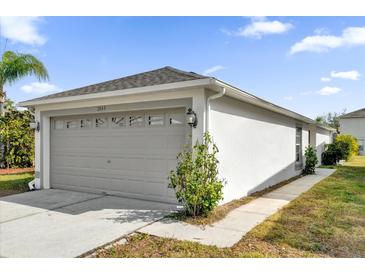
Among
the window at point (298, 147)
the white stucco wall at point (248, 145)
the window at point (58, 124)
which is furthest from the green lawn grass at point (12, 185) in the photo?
the window at point (298, 147)

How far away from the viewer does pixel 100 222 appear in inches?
203

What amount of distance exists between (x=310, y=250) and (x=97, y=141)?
603cm

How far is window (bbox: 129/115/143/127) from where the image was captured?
283 inches

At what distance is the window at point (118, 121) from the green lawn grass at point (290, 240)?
3.72 meters

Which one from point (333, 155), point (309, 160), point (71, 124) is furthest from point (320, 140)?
point (71, 124)

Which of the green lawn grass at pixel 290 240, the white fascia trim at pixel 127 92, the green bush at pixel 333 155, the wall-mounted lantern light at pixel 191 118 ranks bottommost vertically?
the green lawn grass at pixel 290 240

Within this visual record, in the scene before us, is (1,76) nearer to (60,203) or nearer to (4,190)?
(4,190)

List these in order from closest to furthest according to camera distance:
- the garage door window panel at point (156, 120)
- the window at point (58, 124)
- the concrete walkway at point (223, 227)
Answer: the concrete walkway at point (223, 227) < the garage door window panel at point (156, 120) < the window at point (58, 124)

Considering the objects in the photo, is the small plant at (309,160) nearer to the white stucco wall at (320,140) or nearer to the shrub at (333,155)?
the white stucco wall at (320,140)

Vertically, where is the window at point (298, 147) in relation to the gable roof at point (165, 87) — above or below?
below

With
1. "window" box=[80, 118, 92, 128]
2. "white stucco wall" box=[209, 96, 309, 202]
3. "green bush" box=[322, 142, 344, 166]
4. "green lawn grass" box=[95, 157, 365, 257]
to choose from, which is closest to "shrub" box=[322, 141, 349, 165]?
"green bush" box=[322, 142, 344, 166]

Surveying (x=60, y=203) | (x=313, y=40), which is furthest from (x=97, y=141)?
(x=313, y=40)

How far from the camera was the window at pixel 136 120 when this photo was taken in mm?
7195

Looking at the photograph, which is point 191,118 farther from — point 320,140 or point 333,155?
point 320,140
